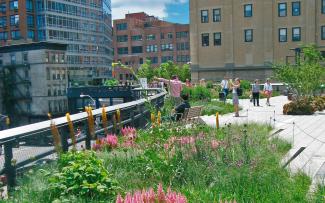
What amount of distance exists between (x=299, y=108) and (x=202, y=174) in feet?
49.6

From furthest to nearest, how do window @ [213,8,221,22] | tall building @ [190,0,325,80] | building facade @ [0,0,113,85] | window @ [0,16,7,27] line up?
window @ [0,16,7,27], building facade @ [0,0,113,85], window @ [213,8,221,22], tall building @ [190,0,325,80]

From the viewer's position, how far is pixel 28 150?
5848mm

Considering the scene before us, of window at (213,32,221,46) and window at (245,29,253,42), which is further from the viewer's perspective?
window at (213,32,221,46)

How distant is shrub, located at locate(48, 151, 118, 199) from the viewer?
15.8 ft

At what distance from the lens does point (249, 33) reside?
5897 cm

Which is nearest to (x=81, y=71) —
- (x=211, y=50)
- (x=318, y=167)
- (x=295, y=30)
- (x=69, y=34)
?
(x=69, y=34)

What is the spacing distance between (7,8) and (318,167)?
4049 inches

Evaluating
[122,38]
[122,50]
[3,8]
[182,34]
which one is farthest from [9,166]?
[122,38]

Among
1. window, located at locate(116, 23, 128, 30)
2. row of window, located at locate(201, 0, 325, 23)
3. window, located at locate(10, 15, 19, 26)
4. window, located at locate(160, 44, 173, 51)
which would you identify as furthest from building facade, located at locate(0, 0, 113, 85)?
row of window, located at locate(201, 0, 325, 23)

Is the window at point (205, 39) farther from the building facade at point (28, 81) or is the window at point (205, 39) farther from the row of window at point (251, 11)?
the building facade at point (28, 81)

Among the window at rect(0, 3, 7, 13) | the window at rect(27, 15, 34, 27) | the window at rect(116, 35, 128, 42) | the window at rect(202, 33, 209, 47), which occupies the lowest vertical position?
the window at rect(202, 33, 209, 47)

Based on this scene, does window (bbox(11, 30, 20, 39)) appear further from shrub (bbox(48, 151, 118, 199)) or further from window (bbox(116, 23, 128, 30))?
shrub (bbox(48, 151, 118, 199))

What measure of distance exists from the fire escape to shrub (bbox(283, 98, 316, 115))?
80582mm

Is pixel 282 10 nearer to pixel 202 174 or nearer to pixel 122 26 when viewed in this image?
pixel 202 174
